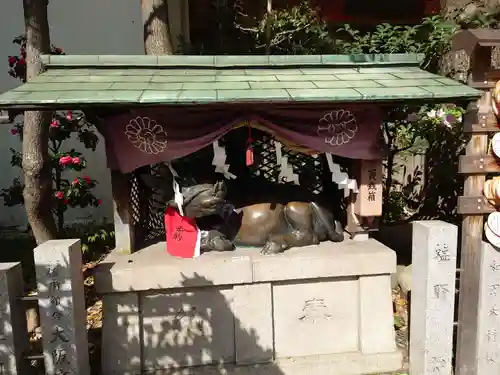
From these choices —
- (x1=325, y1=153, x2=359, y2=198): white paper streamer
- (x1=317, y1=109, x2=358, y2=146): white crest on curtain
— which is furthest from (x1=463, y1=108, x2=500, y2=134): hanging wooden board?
(x1=325, y1=153, x2=359, y2=198): white paper streamer

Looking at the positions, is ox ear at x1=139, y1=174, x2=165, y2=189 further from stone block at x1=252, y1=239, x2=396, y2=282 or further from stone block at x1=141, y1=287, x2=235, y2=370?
stone block at x1=252, y1=239, x2=396, y2=282

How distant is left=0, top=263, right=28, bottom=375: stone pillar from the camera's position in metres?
3.66

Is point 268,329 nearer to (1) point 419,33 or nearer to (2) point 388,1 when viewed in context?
(1) point 419,33

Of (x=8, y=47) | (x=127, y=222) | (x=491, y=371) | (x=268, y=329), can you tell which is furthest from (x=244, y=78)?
(x=8, y=47)

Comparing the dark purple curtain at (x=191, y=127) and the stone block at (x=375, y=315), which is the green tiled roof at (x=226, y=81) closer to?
the dark purple curtain at (x=191, y=127)

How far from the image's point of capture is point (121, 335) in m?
4.27

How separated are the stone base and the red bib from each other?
0.12 metres

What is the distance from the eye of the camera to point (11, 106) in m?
3.51

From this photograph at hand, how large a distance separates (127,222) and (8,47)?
614 cm

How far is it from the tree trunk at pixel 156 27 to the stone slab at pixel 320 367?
407 cm

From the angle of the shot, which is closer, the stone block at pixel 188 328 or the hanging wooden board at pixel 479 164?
the hanging wooden board at pixel 479 164

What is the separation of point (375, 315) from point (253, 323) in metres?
1.29

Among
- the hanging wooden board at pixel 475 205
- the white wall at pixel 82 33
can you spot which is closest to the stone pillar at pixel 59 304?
the hanging wooden board at pixel 475 205

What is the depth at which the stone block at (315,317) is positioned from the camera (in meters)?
4.45
